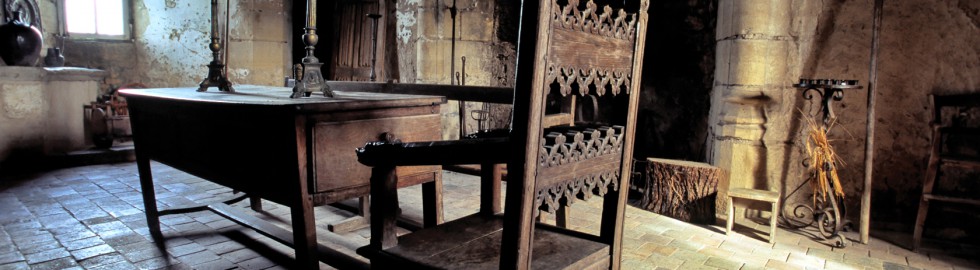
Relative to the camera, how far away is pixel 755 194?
159 inches

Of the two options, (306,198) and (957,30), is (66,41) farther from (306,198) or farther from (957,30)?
(957,30)

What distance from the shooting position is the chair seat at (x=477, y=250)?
172cm

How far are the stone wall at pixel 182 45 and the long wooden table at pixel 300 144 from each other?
5.58m

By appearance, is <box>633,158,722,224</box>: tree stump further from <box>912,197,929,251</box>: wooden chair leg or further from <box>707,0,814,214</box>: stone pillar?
<box>912,197,929,251</box>: wooden chair leg

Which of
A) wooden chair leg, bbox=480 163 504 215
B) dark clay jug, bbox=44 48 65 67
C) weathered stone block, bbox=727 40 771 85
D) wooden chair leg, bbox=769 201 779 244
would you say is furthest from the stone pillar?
dark clay jug, bbox=44 48 65 67

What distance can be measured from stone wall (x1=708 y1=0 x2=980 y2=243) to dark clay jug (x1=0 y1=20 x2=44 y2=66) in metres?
6.85

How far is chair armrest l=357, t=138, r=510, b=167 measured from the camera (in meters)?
1.54

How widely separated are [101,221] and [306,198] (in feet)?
8.58

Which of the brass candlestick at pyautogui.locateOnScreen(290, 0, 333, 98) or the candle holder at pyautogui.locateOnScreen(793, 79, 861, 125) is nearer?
the brass candlestick at pyautogui.locateOnScreen(290, 0, 333, 98)

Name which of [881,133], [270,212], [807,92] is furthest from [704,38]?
[270,212]

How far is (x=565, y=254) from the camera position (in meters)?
1.83

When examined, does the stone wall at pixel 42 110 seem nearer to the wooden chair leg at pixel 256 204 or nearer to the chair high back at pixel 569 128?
the wooden chair leg at pixel 256 204

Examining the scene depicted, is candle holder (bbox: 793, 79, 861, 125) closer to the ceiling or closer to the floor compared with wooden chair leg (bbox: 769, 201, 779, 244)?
closer to the ceiling

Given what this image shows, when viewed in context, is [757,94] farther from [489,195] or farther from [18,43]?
[18,43]
